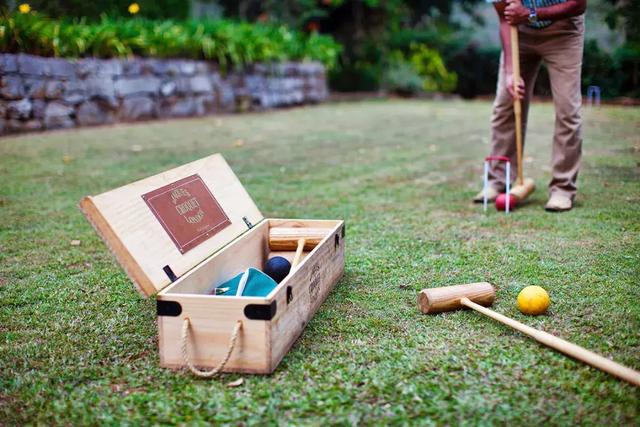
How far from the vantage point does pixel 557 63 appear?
4070 mm

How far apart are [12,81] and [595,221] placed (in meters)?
6.72

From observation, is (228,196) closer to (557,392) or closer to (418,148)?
(557,392)

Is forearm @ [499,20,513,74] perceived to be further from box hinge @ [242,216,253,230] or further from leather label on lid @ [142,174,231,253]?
leather label on lid @ [142,174,231,253]

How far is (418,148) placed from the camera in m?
7.11

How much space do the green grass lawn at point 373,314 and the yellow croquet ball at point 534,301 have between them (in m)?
0.04

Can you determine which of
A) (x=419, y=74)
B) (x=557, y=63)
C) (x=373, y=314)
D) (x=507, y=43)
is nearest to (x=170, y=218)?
(x=373, y=314)

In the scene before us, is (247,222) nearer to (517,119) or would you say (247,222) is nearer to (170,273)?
(170,273)

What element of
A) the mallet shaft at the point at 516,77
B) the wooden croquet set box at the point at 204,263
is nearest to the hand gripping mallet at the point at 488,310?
the wooden croquet set box at the point at 204,263

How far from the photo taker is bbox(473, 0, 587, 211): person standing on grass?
3.92m

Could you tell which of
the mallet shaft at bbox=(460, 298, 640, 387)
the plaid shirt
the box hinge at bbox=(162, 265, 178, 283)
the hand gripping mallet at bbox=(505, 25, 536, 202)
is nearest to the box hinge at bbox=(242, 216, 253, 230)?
the box hinge at bbox=(162, 265, 178, 283)

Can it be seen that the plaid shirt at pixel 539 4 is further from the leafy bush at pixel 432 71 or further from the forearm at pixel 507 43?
the leafy bush at pixel 432 71

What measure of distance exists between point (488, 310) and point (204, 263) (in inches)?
40.4

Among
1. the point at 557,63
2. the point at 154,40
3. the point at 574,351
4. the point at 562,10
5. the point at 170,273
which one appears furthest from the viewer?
the point at 154,40

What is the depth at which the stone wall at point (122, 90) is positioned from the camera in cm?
789
